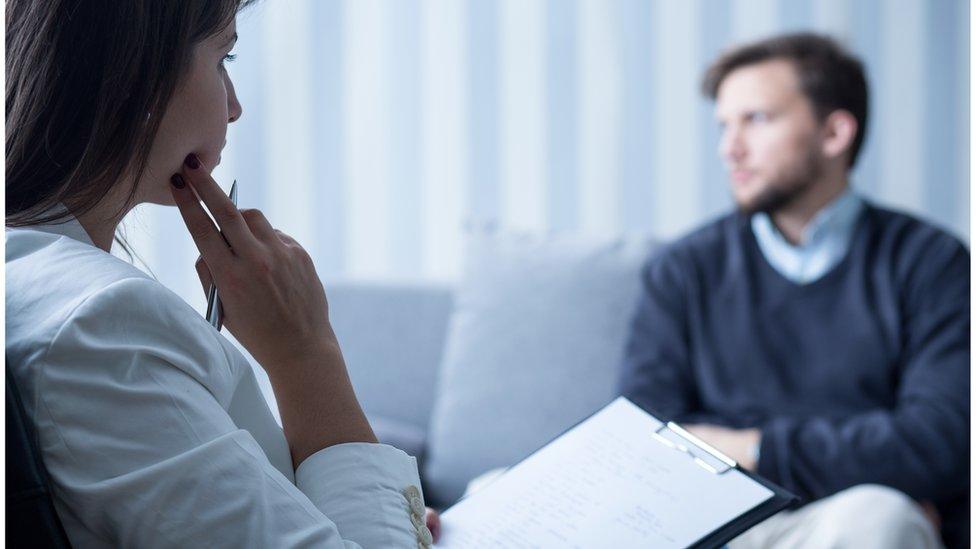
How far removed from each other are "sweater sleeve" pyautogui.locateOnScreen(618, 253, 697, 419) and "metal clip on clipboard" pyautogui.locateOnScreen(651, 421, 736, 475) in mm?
940

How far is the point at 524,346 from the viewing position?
2006 millimetres

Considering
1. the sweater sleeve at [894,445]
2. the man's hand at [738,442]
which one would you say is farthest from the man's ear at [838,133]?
the man's hand at [738,442]

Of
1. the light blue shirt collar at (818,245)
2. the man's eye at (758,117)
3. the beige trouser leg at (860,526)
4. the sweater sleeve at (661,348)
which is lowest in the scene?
the beige trouser leg at (860,526)

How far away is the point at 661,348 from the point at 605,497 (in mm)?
1094

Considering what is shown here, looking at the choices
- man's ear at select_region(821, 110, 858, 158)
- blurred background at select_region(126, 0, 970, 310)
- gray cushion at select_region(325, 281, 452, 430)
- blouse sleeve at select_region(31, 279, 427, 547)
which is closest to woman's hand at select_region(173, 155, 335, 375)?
blouse sleeve at select_region(31, 279, 427, 547)

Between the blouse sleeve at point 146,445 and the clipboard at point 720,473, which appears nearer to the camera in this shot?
the blouse sleeve at point 146,445

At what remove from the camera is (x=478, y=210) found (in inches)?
106

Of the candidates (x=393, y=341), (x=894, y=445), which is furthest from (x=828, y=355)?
(x=393, y=341)

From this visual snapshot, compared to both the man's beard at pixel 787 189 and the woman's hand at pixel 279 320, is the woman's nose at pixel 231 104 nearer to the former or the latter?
the woman's hand at pixel 279 320

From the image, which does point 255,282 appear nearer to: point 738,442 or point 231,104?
point 231,104

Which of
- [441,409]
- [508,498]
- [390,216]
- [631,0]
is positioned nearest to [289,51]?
[390,216]

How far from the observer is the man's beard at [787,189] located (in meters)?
2.08

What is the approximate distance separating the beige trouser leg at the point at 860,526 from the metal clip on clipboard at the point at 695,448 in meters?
0.58

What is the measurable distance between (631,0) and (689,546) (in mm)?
2099
